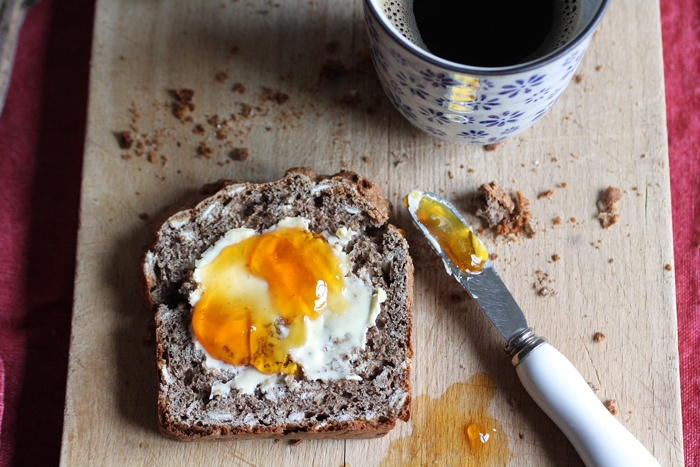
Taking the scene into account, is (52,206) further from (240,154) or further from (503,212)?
(503,212)

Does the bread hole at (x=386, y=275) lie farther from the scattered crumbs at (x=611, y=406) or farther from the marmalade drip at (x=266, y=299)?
the scattered crumbs at (x=611, y=406)

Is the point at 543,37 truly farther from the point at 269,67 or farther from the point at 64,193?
the point at 64,193

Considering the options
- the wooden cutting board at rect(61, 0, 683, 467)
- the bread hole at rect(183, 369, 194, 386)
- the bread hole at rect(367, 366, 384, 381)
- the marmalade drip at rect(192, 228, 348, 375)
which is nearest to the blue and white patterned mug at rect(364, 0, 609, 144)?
the wooden cutting board at rect(61, 0, 683, 467)

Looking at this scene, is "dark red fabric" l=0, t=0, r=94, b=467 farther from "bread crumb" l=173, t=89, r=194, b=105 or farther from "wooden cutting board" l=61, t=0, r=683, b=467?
"bread crumb" l=173, t=89, r=194, b=105

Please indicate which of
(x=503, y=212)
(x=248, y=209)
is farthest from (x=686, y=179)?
(x=248, y=209)

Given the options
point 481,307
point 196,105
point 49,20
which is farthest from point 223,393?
point 49,20

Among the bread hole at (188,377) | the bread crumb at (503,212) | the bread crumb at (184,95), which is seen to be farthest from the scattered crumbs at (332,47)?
the bread hole at (188,377)
